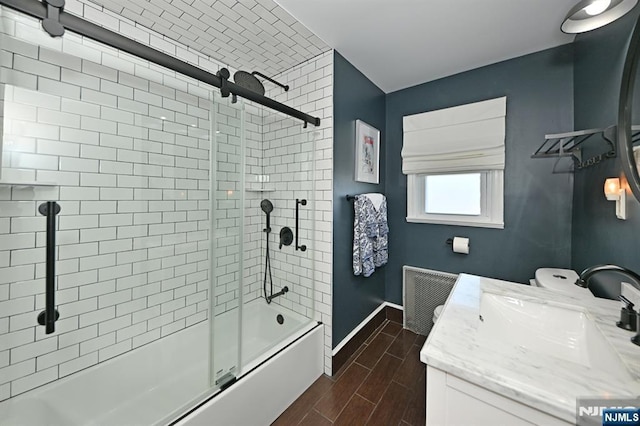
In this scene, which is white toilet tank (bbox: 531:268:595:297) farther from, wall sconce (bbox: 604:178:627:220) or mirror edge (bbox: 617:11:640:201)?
mirror edge (bbox: 617:11:640:201)

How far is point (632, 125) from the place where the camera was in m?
0.96

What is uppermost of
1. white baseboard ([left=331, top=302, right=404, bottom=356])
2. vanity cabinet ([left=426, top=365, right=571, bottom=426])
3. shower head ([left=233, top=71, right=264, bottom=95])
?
shower head ([left=233, top=71, right=264, bottom=95])

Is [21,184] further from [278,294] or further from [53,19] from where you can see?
[278,294]

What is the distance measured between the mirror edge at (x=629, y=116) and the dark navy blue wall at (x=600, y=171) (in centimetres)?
14

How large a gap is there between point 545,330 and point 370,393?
46.0 inches

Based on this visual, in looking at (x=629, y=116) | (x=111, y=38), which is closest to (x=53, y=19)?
(x=111, y=38)

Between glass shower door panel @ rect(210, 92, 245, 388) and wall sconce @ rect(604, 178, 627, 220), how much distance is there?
1.94m

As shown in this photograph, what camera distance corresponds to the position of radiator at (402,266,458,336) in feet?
7.35

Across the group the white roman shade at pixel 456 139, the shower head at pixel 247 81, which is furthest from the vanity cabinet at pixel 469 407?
the shower head at pixel 247 81

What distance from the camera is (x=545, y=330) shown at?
1.02 m

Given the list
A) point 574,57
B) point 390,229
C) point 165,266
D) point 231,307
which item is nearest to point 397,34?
point 574,57

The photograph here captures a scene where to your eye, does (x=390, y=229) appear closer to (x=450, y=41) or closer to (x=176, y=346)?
(x=450, y=41)

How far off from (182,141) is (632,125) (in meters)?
2.51

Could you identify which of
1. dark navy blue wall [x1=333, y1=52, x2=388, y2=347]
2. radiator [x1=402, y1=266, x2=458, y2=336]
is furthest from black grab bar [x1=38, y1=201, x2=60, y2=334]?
radiator [x1=402, y1=266, x2=458, y2=336]
